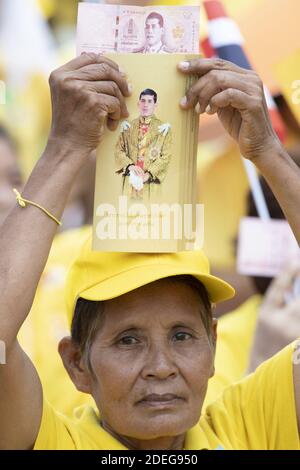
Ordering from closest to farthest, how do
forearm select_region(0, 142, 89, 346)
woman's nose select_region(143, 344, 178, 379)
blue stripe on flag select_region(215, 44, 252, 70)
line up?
forearm select_region(0, 142, 89, 346) < woman's nose select_region(143, 344, 178, 379) < blue stripe on flag select_region(215, 44, 252, 70)

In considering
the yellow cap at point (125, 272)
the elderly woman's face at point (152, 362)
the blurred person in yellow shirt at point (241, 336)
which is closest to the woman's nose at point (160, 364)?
the elderly woman's face at point (152, 362)

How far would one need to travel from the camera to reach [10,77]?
5082mm

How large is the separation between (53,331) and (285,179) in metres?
1.72

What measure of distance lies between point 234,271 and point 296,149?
57 centimetres

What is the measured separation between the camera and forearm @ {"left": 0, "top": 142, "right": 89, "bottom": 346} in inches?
82.5

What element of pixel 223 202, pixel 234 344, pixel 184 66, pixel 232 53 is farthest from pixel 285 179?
pixel 223 202

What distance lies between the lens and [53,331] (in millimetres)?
3787

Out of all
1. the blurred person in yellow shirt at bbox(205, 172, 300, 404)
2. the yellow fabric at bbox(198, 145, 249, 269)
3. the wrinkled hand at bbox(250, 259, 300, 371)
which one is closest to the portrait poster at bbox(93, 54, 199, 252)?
the blurred person in yellow shirt at bbox(205, 172, 300, 404)

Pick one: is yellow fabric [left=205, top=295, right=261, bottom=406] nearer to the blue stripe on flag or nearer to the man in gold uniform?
the blue stripe on flag

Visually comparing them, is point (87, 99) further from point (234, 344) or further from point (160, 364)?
point (234, 344)

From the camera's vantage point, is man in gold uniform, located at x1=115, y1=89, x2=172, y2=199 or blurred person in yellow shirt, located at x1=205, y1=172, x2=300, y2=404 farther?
blurred person in yellow shirt, located at x1=205, y1=172, x2=300, y2=404

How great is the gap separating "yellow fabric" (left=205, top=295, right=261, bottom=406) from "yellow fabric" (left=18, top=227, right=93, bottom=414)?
455 millimetres

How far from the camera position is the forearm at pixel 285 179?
2268 millimetres
